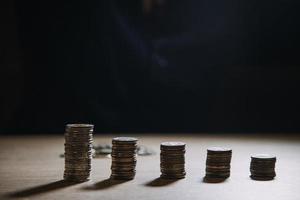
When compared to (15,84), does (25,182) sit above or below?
below

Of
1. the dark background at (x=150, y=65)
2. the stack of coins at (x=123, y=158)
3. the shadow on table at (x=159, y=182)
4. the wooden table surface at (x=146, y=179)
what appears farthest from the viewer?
the dark background at (x=150, y=65)

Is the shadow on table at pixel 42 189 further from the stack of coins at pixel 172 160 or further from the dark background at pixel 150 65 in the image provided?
the dark background at pixel 150 65

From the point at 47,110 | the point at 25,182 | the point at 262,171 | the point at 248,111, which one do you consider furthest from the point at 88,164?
the point at 248,111

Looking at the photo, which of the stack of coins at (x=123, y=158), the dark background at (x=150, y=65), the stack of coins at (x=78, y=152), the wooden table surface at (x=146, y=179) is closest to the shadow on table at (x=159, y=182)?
the wooden table surface at (x=146, y=179)

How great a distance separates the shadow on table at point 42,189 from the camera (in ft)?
13.1

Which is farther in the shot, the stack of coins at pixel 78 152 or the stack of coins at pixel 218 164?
the stack of coins at pixel 218 164

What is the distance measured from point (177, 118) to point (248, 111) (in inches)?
39.6

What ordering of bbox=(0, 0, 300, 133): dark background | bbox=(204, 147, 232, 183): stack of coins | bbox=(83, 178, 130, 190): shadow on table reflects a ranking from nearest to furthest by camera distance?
1. bbox=(83, 178, 130, 190): shadow on table
2. bbox=(204, 147, 232, 183): stack of coins
3. bbox=(0, 0, 300, 133): dark background

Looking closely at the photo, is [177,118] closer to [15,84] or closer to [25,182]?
[15,84]

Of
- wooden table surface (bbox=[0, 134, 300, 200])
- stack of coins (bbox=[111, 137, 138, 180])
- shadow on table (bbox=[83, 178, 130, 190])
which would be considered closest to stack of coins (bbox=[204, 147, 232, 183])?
wooden table surface (bbox=[0, 134, 300, 200])

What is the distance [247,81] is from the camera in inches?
341

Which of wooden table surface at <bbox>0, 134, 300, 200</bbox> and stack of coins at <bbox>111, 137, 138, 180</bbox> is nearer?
wooden table surface at <bbox>0, 134, 300, 200</bbox>

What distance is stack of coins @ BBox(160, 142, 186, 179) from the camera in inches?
179

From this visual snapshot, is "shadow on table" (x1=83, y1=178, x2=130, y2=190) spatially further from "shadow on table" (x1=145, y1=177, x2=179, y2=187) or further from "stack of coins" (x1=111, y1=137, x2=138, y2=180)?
"shadow on table" (x1=145, y1=177, x2=179, y2=187)
